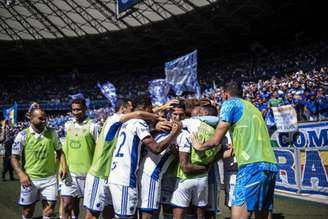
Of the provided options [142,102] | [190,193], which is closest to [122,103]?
[142,102]

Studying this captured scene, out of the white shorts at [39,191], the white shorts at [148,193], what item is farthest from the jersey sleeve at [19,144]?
the white shorts at [148,193]

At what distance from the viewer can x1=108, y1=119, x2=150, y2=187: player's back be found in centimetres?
479

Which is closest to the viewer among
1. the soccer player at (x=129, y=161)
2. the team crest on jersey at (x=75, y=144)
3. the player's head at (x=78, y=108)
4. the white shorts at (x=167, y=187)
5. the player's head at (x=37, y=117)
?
the soccer player at (x=129, y=161)

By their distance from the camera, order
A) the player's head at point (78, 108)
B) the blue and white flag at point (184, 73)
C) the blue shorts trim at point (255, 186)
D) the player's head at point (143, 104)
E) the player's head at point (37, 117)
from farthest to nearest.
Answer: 1. the blue and white flag at point (184, 73)
2. the player's head at point (78, 108)
3. the player's head at point (37, 117)
4. the player's head at point (143, 104)
5. the blue shorts trim at point (255, 186)

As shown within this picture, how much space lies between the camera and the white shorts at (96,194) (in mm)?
5484

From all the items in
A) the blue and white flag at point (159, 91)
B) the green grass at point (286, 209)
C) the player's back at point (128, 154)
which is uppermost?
the blue and white flag at point (159, 91)

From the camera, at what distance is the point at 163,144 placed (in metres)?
4.66

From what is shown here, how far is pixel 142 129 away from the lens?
15.6ft

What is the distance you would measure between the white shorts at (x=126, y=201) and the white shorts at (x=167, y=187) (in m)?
0.74

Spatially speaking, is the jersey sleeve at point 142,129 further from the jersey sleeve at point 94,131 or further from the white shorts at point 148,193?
the jersey sleeve at point 94,131

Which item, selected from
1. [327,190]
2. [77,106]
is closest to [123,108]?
[77,106]

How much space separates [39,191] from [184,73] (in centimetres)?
1344

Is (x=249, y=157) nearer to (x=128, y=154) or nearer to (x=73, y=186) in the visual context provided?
(x=128, y=154)

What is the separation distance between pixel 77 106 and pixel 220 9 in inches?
1188
